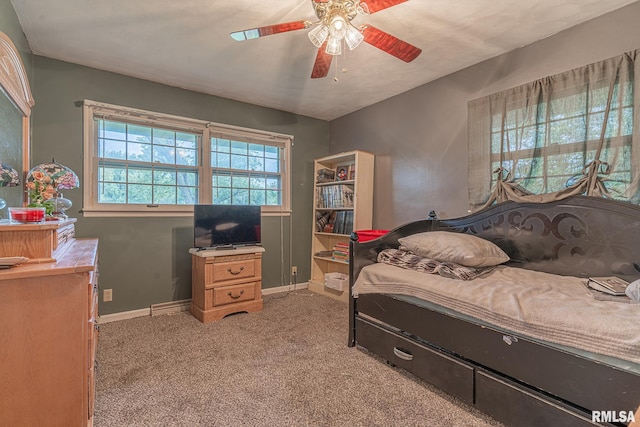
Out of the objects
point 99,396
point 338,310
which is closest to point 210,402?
point 99,396

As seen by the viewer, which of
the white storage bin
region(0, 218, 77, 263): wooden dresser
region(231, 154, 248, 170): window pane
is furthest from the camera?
region(231, 154, 248, 170): window pane

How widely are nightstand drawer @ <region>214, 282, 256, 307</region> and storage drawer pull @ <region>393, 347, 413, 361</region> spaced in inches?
66.6

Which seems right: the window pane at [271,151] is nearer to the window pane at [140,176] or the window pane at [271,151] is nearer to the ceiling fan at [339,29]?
the window pane at [140,176]

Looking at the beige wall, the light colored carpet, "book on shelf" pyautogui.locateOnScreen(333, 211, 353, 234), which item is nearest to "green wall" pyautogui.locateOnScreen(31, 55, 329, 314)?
the light colored carpet

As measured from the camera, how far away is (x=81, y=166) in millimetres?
2771

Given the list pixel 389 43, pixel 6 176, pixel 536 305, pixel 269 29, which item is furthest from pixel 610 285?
pixel 6 176

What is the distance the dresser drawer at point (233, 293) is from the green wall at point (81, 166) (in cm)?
58

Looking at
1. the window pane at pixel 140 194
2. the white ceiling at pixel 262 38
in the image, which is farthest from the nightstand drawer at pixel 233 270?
the white ceiling at pixel 262 38

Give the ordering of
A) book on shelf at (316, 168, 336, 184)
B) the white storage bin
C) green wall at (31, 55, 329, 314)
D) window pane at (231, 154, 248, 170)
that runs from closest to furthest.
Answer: green wall at (31, 55, 329, 314)
the white storage bin
window pane at (231, 154, 248, 170)
book on shelf at (316, 168, 336, 184)

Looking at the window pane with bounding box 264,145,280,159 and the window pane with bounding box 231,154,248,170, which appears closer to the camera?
the window pane with bounding box 231,154,248,170

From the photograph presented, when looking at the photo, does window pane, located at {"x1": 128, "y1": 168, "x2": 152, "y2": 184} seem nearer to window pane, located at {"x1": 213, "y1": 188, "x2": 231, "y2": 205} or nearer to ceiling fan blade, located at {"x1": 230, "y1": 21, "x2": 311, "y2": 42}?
window pane, located at {"x1": 213, "y1": 188, "x2": 231, "y2": 205}

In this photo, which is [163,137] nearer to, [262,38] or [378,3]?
[262,38]

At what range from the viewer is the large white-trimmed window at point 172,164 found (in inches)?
113

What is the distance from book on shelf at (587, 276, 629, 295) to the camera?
148cm
